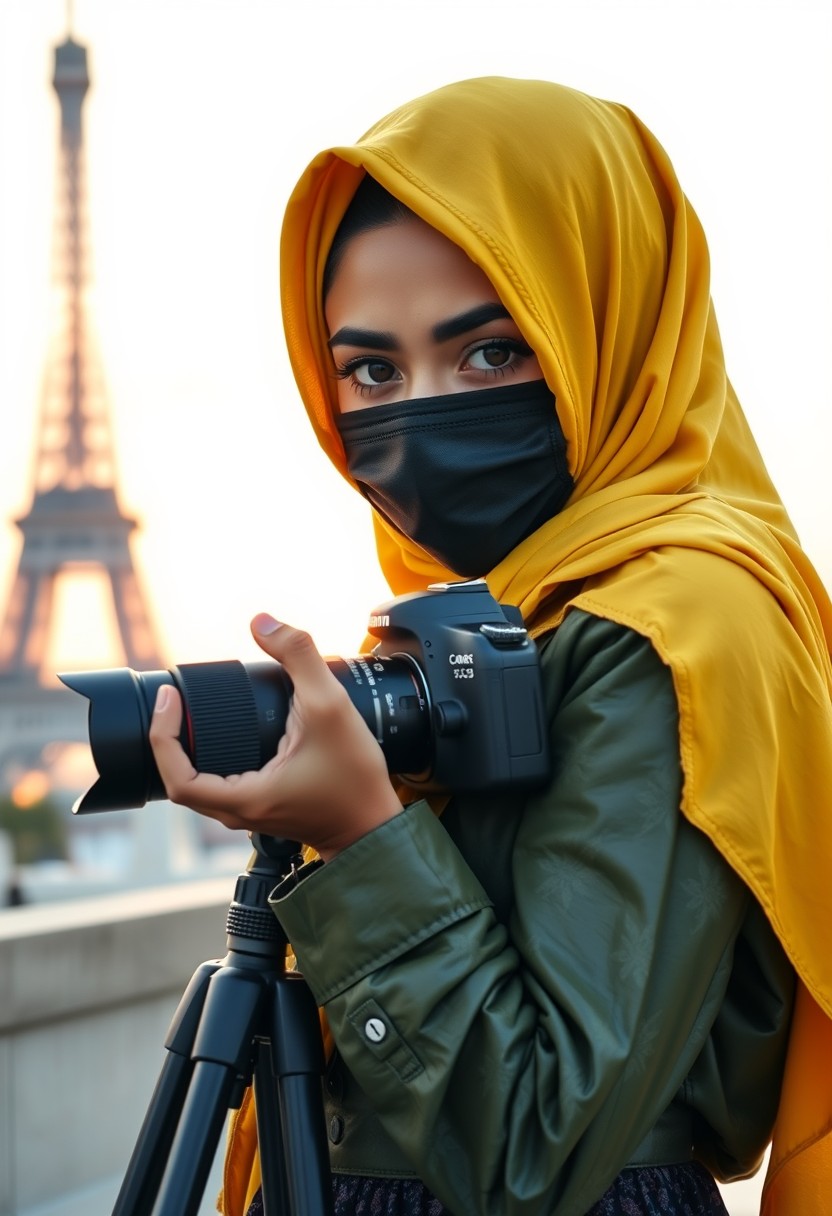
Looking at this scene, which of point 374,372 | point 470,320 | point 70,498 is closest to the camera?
point 470,320

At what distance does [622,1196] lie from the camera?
1.15 m

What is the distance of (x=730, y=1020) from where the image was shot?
117cm

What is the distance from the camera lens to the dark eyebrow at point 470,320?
1.30 metres

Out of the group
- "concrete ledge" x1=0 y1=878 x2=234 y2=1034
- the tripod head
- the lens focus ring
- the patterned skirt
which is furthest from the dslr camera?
"concrete ledge" x1=0 y1=878 x2=234 y2=1034

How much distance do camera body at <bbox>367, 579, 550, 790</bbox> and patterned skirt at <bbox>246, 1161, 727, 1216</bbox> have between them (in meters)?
0.34

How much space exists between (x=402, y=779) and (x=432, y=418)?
0.34 metres

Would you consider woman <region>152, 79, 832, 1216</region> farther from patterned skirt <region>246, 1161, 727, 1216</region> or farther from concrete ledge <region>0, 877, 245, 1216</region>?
concrete ledge <region>0, 877, 245, 1216</region>

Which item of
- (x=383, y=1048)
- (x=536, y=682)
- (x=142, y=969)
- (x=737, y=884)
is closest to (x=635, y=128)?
(x=536, y=682)

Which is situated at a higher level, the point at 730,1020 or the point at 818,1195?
the point at 730,1020

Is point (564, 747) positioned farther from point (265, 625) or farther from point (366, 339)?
point (366, 339)

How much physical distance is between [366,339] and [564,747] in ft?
1.47

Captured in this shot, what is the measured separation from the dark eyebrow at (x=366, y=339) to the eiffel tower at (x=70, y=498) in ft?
64.9

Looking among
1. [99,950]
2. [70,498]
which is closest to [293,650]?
[99,950]

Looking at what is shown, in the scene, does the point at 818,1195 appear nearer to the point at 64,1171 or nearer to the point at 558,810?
the point at 558,810
